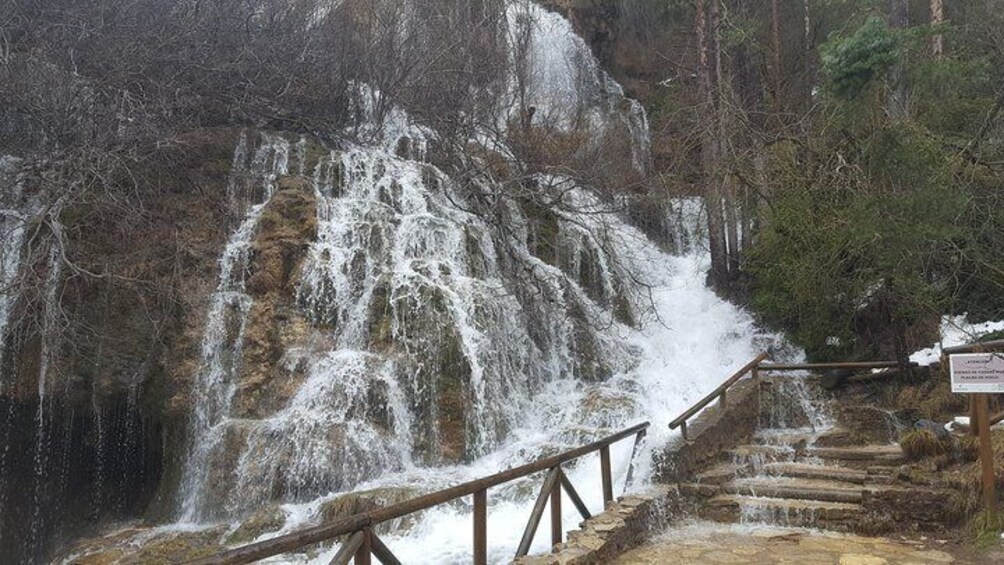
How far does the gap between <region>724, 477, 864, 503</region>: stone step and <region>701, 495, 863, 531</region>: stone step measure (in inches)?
3.8

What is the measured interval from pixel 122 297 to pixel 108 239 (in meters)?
1.27

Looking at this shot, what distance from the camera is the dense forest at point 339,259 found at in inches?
372

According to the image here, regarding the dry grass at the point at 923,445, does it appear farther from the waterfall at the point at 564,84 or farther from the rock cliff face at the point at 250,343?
the waterfall at the point at 564,84

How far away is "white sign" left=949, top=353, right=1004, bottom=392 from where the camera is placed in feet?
18.8

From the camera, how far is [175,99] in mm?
13094

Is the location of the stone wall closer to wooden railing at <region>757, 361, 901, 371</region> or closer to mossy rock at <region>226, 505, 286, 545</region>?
mossy rock at <region>226, 505, 286, 545</region>

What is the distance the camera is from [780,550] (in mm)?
6156

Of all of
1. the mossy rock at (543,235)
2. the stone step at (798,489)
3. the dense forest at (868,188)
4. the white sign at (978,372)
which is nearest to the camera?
the white sign at (978,372)

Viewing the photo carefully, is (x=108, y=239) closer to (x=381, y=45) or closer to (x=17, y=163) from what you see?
(x=17, y=163)

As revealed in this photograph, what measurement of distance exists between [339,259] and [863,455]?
8.48m

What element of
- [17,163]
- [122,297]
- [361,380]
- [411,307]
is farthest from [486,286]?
[17,163]

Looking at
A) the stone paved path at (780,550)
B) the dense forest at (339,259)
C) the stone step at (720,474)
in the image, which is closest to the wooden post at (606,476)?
the stone paved path at (780,550)

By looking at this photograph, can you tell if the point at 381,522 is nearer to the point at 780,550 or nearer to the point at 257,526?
the point at 780,550

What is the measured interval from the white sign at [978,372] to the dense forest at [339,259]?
2.98m
